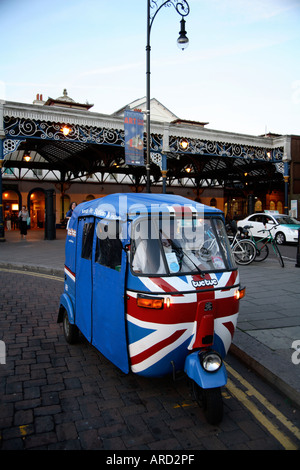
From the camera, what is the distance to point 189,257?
131 inches

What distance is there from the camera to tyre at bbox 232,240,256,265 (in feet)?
34.1

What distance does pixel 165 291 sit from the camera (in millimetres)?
2984

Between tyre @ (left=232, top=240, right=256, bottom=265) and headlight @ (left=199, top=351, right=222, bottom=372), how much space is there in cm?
775

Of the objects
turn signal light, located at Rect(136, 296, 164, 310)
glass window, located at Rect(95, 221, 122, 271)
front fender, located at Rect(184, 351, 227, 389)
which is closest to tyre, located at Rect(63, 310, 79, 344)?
glass window, located at Rect(95, 221, 122, 271)

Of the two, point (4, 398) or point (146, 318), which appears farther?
point (4, 398)

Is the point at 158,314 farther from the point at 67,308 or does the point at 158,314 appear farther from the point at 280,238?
the point at 280,238

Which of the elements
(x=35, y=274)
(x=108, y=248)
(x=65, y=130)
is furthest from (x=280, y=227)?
(x=108, y=248)

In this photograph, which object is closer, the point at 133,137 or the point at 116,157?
the point at 133,137

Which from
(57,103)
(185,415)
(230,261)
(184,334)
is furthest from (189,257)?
(57,103)

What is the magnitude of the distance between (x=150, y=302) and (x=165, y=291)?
0.55ft

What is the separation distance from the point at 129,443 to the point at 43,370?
1.64 m

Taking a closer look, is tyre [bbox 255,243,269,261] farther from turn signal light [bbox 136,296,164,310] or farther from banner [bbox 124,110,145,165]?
turn signal light [bbox 136,296,164,310]
